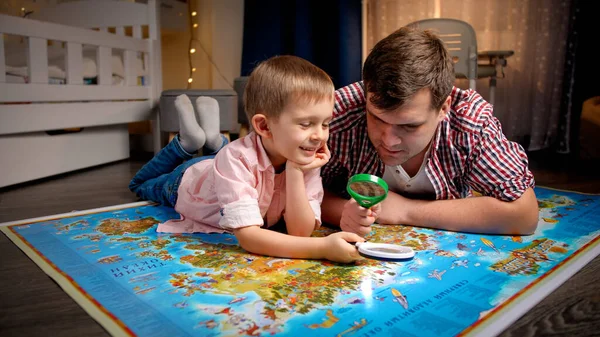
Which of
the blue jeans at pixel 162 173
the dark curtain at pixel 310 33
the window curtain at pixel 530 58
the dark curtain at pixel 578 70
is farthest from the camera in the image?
the dark curtain at pixel 310 33

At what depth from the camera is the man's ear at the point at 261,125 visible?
991mm

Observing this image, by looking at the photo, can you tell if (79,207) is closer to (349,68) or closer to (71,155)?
(71,155)

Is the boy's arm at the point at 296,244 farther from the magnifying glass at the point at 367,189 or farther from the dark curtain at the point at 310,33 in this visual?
the dark curtain at the point at 310,33

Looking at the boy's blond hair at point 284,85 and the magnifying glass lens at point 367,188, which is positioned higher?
the boy's blond hair at point 284,85

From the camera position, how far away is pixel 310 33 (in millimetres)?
3043

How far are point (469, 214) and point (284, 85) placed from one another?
56 cm

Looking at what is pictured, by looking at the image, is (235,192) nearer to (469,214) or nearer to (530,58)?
(469,214)

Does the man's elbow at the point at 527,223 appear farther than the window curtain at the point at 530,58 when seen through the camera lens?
No

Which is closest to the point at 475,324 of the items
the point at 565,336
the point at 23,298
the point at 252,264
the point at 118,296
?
the point at 565,336

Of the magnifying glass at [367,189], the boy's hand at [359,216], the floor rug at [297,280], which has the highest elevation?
the magnifying glass at [367,189]

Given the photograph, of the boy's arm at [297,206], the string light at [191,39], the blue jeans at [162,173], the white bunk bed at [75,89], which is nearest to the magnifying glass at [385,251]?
the boy's arm at [297,206]

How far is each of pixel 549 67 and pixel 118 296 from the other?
8.61 feet

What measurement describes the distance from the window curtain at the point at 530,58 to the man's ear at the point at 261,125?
213 cm

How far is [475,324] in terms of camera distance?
71cm
